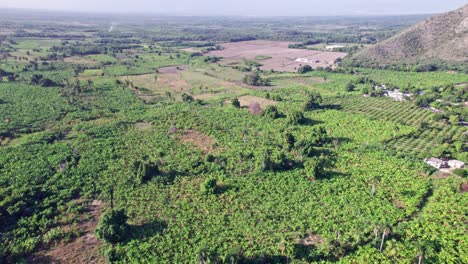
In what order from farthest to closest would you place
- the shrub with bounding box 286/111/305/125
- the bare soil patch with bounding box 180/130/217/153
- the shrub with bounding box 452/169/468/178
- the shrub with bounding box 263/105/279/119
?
the shrub with bounding box 263/105/279/119
the shrub with bounding box 286/111/305/125
the bare soil patch with bounding box 180/130/217/153
the shrub with bounding box 452/169/468/178

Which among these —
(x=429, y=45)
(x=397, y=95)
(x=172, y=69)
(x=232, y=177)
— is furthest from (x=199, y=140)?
(x=429, y=45)

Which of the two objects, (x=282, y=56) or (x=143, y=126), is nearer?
(x=143, y=126)

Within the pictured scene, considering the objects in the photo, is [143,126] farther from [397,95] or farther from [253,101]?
[397,95]

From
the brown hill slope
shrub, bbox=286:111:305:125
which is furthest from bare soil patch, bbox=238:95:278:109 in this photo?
the brown hill slope

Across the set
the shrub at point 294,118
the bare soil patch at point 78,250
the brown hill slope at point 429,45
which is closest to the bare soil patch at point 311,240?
the bare soil patch at point 78,250

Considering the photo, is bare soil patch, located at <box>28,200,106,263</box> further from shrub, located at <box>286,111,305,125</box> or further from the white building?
the white building

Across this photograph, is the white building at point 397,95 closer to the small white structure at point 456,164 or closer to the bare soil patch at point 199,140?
the small white structure at point 456,164
